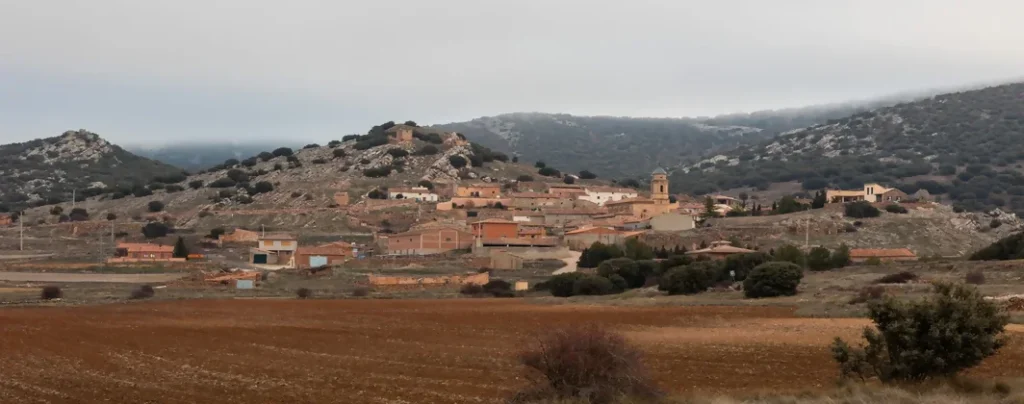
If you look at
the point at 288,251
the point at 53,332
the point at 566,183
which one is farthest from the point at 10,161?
the point at 53,332

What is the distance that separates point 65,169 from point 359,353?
474 ft

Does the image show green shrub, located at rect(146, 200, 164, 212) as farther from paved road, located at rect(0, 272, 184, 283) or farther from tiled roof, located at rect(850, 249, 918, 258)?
tiled roof, located at rect(850, 249, 918, 258)

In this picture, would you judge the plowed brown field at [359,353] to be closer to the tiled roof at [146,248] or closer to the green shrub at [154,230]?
the tiled roof at [146,248]

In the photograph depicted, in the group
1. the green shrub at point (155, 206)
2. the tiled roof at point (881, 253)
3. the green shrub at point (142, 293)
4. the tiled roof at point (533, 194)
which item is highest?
the tiled roof at point (533, 194)

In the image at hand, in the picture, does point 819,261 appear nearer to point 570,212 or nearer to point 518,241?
point 518,241

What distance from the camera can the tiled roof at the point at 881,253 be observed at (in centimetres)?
6471

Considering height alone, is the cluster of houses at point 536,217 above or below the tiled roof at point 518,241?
above

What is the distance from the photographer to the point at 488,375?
64.3ft

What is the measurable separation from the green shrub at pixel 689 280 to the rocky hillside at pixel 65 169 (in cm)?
9626

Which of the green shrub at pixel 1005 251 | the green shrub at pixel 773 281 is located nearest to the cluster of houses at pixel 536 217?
the green shrub at pixel 1005 251

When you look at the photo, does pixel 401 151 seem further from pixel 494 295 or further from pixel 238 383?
pixel 238 383

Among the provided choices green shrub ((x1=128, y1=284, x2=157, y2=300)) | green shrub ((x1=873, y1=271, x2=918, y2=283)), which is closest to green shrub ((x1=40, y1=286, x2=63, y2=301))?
green shrub ((x1=128, y1=284, x2=157, y2=300))

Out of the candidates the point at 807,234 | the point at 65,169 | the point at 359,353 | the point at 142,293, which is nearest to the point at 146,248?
the point at 142,293

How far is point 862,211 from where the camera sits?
265 ft
